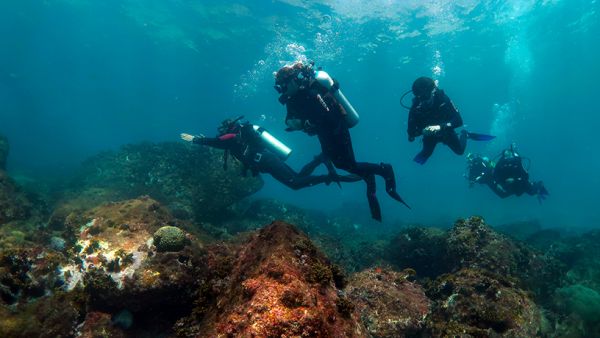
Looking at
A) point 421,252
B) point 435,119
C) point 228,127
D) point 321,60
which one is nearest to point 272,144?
point 228,127

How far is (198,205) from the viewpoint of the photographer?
570 inches

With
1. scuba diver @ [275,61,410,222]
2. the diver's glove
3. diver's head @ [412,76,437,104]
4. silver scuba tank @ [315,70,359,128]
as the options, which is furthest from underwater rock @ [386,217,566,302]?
silver scuba tank @ [315,70,359,128]

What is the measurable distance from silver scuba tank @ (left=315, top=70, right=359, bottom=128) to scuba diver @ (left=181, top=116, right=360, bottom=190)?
194 cm

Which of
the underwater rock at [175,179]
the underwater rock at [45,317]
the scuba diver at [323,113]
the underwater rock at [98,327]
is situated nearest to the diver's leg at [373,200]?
the scuba diver at [323,113]

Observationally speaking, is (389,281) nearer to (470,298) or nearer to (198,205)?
(470,298)

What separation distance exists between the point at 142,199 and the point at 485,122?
95.1m

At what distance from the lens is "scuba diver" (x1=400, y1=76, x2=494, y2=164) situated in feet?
31.7

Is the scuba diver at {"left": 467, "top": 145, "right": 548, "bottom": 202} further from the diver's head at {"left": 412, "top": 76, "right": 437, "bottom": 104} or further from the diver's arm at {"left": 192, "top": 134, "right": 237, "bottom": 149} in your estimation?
the diver's arm at {"left": 192, "top": 134, "right": 237, "bottom": 149}

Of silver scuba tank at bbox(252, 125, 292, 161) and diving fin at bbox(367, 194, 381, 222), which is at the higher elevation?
silver scuba tank at bbox(252, 125, 292, 161)

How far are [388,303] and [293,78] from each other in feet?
17.7

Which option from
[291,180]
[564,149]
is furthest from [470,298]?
[564,149]

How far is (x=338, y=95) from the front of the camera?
9.27 m

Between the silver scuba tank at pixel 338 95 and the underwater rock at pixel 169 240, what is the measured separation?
5006 mm

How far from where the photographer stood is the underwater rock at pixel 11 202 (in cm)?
1117
